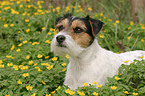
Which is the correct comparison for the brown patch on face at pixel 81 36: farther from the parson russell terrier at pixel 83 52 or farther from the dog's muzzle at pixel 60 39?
the dog's muzzle at pixel 60 39

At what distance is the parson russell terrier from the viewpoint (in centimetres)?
367

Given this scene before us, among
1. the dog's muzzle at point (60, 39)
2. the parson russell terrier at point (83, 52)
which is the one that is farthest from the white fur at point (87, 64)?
the dog's muzzle at point (60, 39)

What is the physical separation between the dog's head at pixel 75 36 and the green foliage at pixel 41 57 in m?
0.71

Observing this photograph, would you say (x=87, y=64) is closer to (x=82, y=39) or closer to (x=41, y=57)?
(x=82, y=39)

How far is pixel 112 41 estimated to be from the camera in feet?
20.7

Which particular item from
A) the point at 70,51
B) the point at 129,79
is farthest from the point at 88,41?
the point at 129,79

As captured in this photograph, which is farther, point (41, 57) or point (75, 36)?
point (41, 57)

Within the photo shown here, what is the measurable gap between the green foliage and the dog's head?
2.31ft

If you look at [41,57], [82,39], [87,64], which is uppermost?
[82,39]

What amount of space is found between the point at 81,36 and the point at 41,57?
76.5 inches

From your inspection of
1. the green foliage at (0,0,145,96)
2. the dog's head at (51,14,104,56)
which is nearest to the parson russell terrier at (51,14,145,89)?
the dog's head at (51,14,104,56)

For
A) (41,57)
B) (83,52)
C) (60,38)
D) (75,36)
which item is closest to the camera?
(60,38)

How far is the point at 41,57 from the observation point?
5.38m

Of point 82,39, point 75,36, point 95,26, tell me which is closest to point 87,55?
point 82,39
